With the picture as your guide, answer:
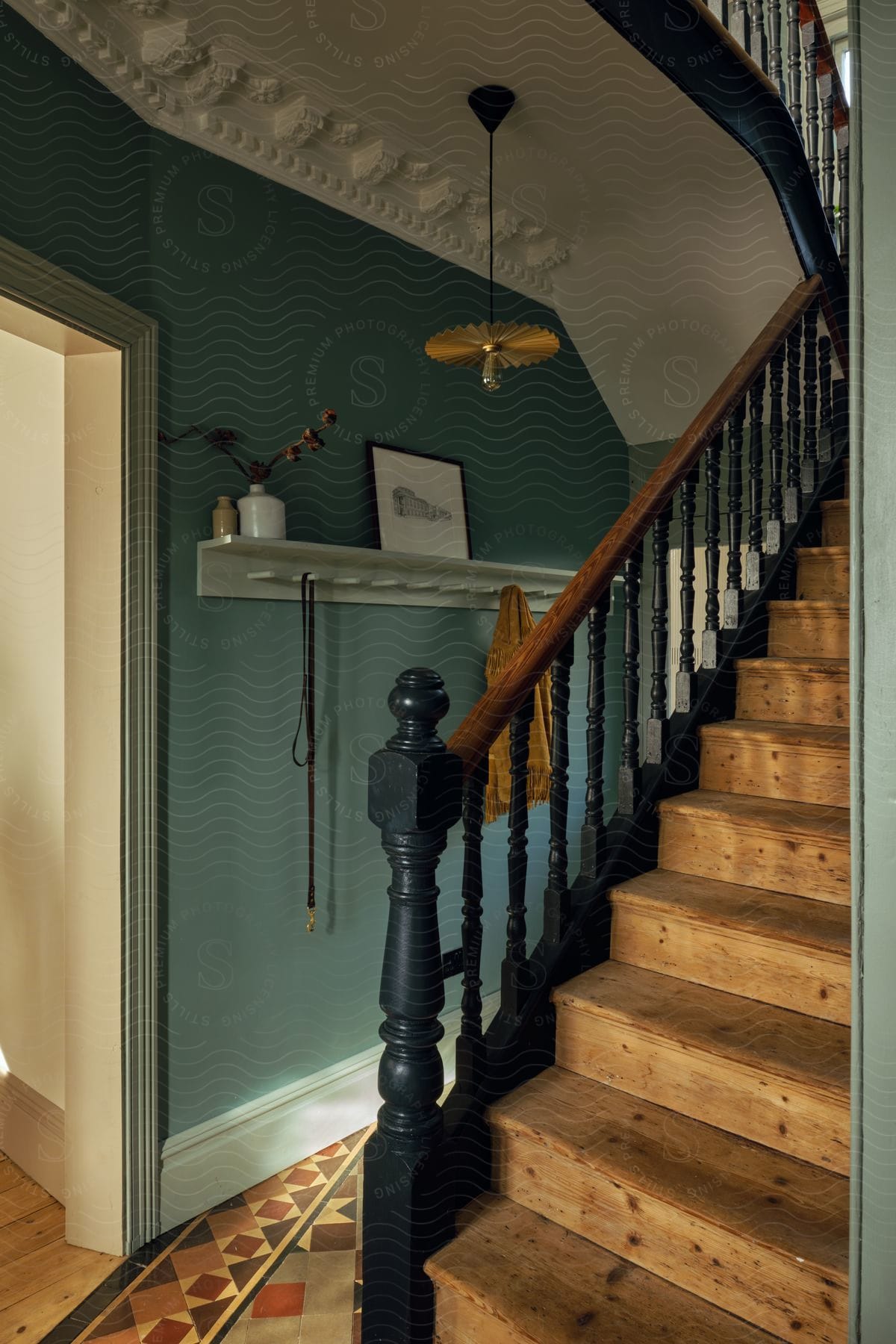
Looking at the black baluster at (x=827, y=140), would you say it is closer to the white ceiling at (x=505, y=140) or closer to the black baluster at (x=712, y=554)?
the white ceiling at (x=505, y=140)

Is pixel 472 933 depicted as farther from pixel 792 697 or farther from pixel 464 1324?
pixel 792 697

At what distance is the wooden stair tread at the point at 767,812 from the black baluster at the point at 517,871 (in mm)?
460

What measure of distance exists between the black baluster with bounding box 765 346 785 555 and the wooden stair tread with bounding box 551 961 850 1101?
1303 millimetres

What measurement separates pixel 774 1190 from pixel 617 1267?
276 mm

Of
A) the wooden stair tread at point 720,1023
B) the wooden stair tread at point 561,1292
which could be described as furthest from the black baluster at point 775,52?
the wooden stair tread at point 561,1292

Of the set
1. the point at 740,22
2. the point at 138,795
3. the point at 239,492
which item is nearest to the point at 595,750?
the point at 138,795

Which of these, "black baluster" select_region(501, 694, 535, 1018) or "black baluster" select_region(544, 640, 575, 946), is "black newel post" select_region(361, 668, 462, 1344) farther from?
"black baluster" select_region(544, 640, 575, 946)

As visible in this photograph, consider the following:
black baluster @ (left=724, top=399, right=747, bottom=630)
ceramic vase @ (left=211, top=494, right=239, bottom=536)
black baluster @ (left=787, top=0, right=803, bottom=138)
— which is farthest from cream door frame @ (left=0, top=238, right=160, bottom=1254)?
black baluster @ (left=787, top=0, right=803, bottom=138)

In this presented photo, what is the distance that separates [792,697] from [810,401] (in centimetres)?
101

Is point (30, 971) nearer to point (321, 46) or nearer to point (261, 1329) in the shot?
point (261, 1329)

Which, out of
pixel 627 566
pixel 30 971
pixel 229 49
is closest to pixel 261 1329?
pixel 30 971

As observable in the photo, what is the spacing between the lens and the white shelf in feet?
7.10

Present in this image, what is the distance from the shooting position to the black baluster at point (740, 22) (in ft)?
8.15

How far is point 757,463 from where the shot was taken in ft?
7.66
